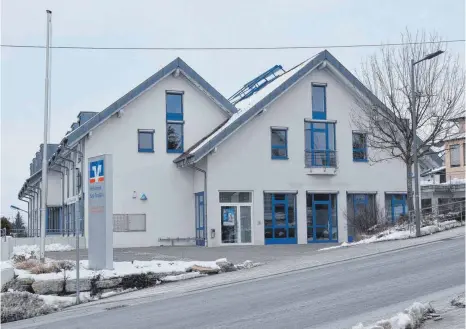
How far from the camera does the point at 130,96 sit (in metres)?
31.9

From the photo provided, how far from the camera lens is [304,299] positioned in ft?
42.0

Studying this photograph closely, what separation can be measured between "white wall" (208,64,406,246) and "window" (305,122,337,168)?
0.31m

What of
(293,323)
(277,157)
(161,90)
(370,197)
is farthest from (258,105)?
(293,323)

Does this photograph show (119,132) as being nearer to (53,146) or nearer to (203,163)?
(203,163)

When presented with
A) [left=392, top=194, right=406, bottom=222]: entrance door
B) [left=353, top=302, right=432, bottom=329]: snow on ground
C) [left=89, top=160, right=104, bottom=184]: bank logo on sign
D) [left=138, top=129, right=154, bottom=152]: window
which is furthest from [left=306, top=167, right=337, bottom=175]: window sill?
[left=353, top=302, right=432, bottom=329]: snow on ground

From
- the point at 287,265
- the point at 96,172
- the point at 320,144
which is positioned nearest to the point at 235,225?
the point at 320,144

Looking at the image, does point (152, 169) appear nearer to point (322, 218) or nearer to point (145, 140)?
point (145, 140)

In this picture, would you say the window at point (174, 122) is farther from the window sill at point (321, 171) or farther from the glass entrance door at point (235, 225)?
the window sill at point (321, 171)

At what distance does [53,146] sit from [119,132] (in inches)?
575

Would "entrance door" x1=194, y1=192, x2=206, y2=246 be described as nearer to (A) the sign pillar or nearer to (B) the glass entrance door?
(B) the glass entrance door

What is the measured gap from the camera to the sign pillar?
61.4 ft

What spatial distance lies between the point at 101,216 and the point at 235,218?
42.9ft

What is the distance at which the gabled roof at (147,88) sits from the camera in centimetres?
3102

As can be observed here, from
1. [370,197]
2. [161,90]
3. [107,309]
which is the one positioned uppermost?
[161,90]
